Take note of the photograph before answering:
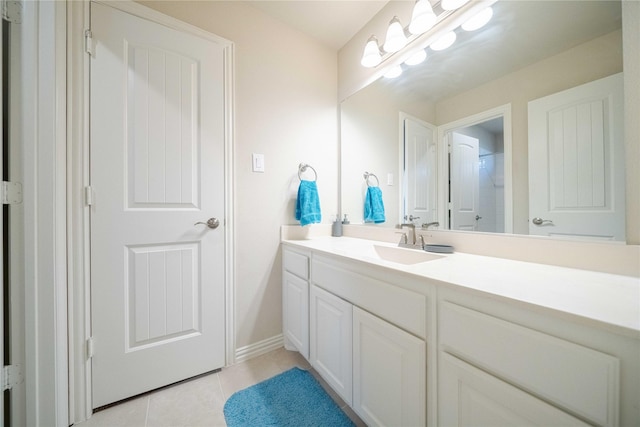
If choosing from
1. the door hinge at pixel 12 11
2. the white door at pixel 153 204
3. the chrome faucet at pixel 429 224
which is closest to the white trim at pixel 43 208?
the door hinge at pixel 12 11

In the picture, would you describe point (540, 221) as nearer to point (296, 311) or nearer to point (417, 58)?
point (417, 58)

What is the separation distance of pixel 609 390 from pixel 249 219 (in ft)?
5.05

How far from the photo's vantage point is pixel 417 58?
139 cm

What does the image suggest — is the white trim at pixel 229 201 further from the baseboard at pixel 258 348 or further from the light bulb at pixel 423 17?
the light bulb at pixel 423 17

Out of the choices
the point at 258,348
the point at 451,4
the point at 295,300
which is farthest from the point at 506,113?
the point at 258,348

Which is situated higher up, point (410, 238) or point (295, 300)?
point (410, 238)

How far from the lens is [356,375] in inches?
39.5

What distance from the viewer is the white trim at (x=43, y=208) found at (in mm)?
932

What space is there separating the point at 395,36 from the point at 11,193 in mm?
1967

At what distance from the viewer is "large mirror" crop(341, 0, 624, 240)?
819 millimetres

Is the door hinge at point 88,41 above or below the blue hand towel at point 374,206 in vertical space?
above

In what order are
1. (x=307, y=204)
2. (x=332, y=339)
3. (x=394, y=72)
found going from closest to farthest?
(x=332, y=339)
(x=394, y=72)
(x=307, y=204)

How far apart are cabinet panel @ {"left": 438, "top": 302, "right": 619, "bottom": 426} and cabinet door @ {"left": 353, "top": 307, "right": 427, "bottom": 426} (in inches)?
6.3

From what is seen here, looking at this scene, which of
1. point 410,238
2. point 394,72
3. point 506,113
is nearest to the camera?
point 506,113
